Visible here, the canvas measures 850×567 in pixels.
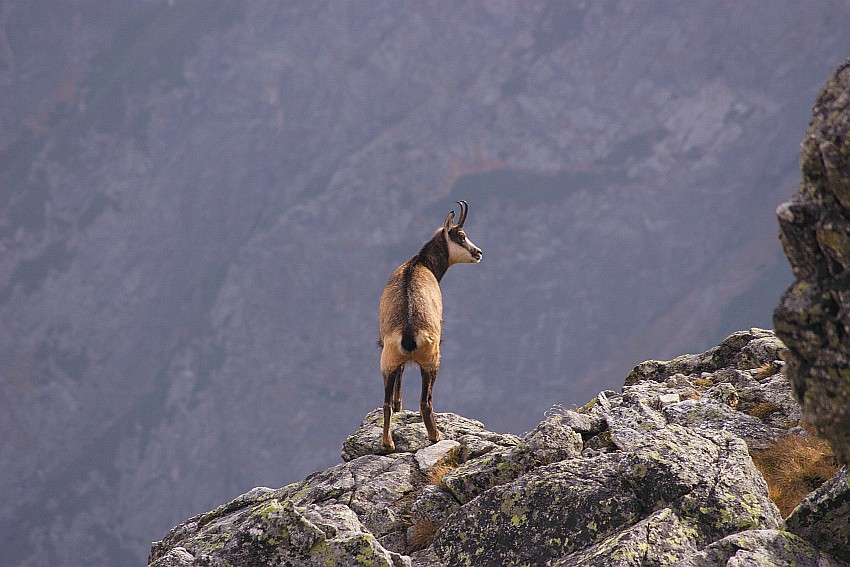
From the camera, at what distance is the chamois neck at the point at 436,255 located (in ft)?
57.8

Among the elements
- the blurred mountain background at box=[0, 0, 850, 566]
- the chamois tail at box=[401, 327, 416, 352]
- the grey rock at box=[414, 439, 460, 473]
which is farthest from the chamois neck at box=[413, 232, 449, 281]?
the blurred mountain background at box=[0, 0, 850, 566]

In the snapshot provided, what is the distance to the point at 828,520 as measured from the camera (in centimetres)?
817

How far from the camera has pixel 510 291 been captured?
179m

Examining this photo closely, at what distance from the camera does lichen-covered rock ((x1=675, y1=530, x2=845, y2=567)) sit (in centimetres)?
780

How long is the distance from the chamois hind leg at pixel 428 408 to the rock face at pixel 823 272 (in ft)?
24.0

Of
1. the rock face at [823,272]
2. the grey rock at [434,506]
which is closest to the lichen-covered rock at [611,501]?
the grey rock at [434,506]

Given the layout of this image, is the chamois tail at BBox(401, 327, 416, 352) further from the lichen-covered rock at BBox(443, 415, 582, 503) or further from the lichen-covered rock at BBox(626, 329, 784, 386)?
the lichen-covered rock at BBox(626, 329, 784, 386)

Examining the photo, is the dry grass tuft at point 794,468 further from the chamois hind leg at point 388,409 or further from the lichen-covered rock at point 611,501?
the chamois hind leg at point 388,409

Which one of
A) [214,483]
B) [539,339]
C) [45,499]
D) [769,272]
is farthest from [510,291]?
[45,499]

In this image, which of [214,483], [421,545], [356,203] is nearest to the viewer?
[421,545]

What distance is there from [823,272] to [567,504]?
395 centimetres

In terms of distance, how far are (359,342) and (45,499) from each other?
70.0m

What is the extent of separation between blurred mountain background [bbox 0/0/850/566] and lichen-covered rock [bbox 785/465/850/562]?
500ft

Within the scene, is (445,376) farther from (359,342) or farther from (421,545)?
(421,545)
